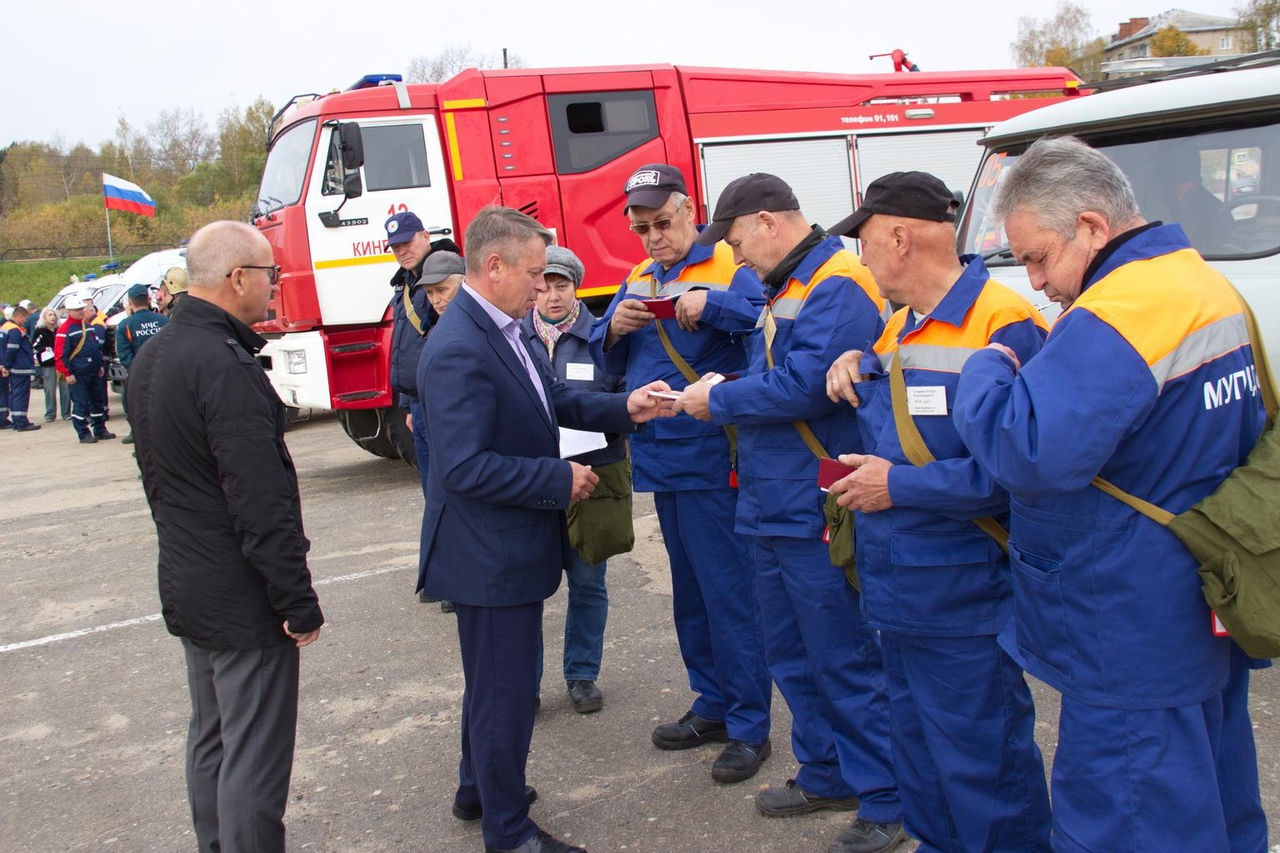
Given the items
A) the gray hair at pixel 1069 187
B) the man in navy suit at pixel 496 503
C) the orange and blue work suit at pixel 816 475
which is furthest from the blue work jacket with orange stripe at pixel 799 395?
the gray hair at pixel 1069 187

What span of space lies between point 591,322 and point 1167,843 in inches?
122

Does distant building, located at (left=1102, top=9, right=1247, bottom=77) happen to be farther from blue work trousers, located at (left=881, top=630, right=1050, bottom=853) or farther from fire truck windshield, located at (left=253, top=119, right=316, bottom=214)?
blue work trousers, located at (left=881, top=630, right=1050, bottom=853)

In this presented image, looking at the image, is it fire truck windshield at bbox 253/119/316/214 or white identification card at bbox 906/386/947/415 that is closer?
white identification card at bbox 906/386/947/415

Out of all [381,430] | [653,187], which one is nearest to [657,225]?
[653,187]

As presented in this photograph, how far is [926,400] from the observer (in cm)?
261

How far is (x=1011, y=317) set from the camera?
2562 millimetres

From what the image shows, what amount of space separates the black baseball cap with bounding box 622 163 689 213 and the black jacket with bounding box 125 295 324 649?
1.50 m

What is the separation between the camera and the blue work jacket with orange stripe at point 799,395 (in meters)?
3.16

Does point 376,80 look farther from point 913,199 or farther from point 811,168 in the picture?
point 913,199

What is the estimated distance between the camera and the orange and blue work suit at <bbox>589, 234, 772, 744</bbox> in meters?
3.76

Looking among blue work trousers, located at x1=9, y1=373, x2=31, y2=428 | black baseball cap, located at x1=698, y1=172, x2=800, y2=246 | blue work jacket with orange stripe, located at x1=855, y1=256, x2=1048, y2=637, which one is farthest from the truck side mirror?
blue work trousers, located at x1=9, y1=373, x2=31, y2=428

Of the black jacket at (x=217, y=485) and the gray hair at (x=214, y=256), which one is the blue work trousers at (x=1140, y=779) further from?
the gray hair at (x=214, y=256)

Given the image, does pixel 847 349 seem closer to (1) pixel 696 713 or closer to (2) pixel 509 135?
(1) pixel 696 713

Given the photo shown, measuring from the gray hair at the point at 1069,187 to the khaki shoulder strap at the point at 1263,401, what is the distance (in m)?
0.29
